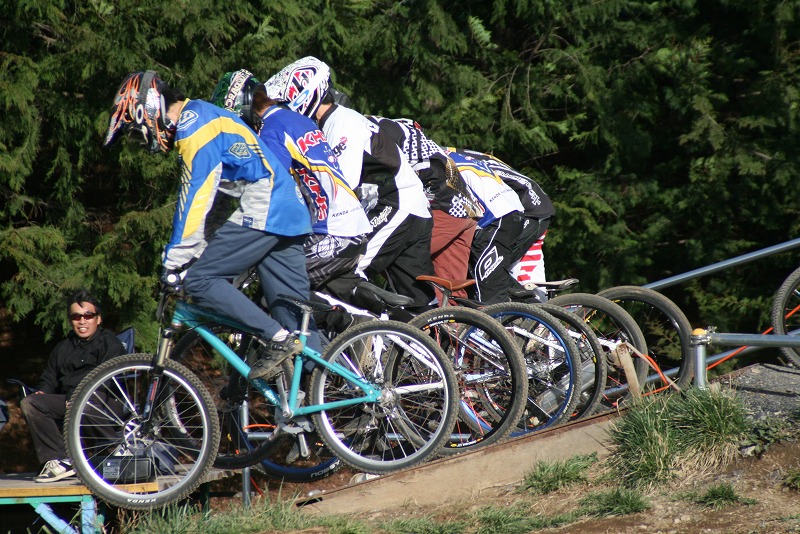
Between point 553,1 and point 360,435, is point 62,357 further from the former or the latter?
point 553,1

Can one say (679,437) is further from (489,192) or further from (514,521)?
(489,192)

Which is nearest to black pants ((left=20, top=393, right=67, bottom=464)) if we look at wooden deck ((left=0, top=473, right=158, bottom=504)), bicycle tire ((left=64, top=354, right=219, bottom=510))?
wooden deck ((left=0, top=473, right=158, bottom=504))

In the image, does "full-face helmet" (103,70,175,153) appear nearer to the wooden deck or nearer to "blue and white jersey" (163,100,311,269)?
"blue and white jersey" (163,100,311,269)

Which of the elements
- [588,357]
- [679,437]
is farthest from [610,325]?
[679,437]

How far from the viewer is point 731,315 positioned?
399 inches

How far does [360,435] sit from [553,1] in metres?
5.92

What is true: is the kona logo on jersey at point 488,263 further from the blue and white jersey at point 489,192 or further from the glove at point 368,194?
the glove at point 368,194

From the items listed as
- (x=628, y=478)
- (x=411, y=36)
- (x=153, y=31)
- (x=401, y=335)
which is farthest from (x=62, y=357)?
(x=411, y=36)

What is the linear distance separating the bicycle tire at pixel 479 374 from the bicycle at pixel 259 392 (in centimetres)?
35

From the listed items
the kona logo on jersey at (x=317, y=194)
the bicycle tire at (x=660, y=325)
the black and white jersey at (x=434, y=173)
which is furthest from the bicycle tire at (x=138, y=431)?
the bicycle tire at (x=660, y=325)

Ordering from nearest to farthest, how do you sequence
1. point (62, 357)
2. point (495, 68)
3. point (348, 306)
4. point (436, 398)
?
point (436, 398)
point (348, 306)
point (62, 357)
point (495, 68)

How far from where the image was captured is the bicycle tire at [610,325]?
6145 millimetres

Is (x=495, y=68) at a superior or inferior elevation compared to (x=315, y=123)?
superior

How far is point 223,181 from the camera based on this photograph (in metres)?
5.23
